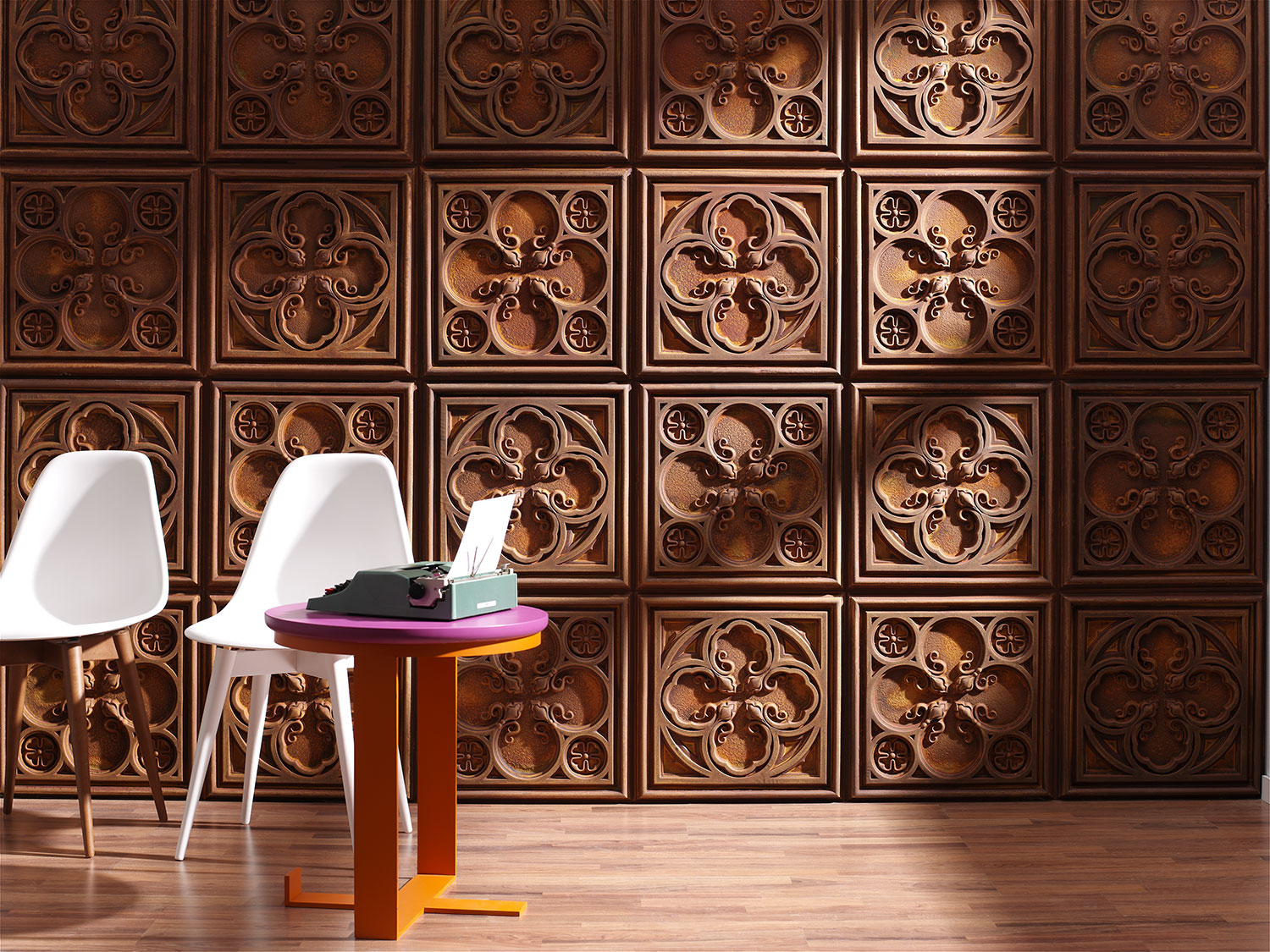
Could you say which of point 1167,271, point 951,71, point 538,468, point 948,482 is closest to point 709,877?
point 538,468

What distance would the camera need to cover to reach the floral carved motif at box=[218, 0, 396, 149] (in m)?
3.29

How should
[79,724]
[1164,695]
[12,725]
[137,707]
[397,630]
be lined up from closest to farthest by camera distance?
[397,630], [79,724], [137,707], [12,725], [1164,695]

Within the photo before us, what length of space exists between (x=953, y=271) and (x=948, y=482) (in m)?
0.68

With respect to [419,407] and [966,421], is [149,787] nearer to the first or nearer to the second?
[419,407]

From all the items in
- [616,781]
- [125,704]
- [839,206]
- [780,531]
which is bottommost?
[616,781]

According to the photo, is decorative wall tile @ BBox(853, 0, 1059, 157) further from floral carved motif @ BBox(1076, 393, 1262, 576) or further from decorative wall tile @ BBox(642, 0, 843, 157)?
floral carved motif @ BBox(1076, 393, 1262, 576)

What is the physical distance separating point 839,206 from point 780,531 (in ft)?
3.43

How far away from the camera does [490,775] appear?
3328 mm

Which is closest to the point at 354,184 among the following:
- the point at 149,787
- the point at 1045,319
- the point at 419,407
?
the point at 419,407

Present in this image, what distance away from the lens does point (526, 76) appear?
3318 millimetres

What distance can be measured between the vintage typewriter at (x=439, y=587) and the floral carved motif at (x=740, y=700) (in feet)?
3.52

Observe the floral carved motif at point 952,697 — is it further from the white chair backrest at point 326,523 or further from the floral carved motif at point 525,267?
the white chair backrest at point 326,523

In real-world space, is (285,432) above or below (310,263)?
below

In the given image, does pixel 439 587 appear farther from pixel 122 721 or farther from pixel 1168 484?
pixel 1168 484
